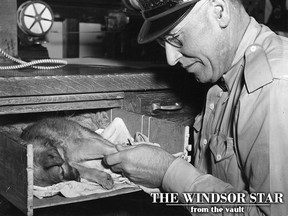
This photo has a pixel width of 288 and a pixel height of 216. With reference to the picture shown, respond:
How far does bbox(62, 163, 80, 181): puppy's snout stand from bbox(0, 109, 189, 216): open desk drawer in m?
0.22

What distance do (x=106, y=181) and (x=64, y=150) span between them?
1.11 ft

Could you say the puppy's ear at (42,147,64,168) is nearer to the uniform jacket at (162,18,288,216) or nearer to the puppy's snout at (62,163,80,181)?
the puppy's snout at (62,163,80,181)

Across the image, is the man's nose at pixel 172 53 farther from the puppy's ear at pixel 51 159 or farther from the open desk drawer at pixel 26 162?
the puppy's ear at pixel 51 159

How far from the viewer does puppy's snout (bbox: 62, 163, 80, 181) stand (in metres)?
1.45

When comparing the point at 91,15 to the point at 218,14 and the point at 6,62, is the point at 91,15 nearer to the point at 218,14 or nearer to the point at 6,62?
the point at 6,62

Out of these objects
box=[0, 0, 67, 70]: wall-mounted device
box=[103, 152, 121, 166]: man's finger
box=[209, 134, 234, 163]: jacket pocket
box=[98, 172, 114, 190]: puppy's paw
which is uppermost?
box=[0, 0, 67, 70]: wall-mounted device

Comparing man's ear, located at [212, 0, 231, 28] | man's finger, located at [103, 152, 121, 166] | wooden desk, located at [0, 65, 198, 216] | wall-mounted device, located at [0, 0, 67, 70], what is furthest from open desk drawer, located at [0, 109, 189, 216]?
wall-mounted device, located at [0, 0, 67, 70]

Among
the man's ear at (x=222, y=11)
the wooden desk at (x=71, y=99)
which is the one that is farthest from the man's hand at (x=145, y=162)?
the man's ear at (x=222, y=11)

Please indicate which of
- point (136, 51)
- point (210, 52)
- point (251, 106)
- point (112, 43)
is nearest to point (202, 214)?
point (251, 106)

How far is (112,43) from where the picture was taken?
2826mm

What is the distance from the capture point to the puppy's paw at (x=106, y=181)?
1325mm

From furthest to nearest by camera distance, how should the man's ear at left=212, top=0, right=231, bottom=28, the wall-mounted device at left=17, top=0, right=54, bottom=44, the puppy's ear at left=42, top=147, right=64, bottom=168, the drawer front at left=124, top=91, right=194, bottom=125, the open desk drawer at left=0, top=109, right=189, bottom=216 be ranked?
1. the wall-mounted device at left=17, top=0, right=54, bottom=44
2. the drawer front at left=124, top=91, right=194, bottom=125
3. the puppy's ear at left=42, top=147, right=64, bottom=168
4. the man's ear at left=212, top=0, right=231, bottom=28
5. the open desk drawer at left=0, top=109, right=189, bottom=216

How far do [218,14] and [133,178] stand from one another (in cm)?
59

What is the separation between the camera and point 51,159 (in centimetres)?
146
